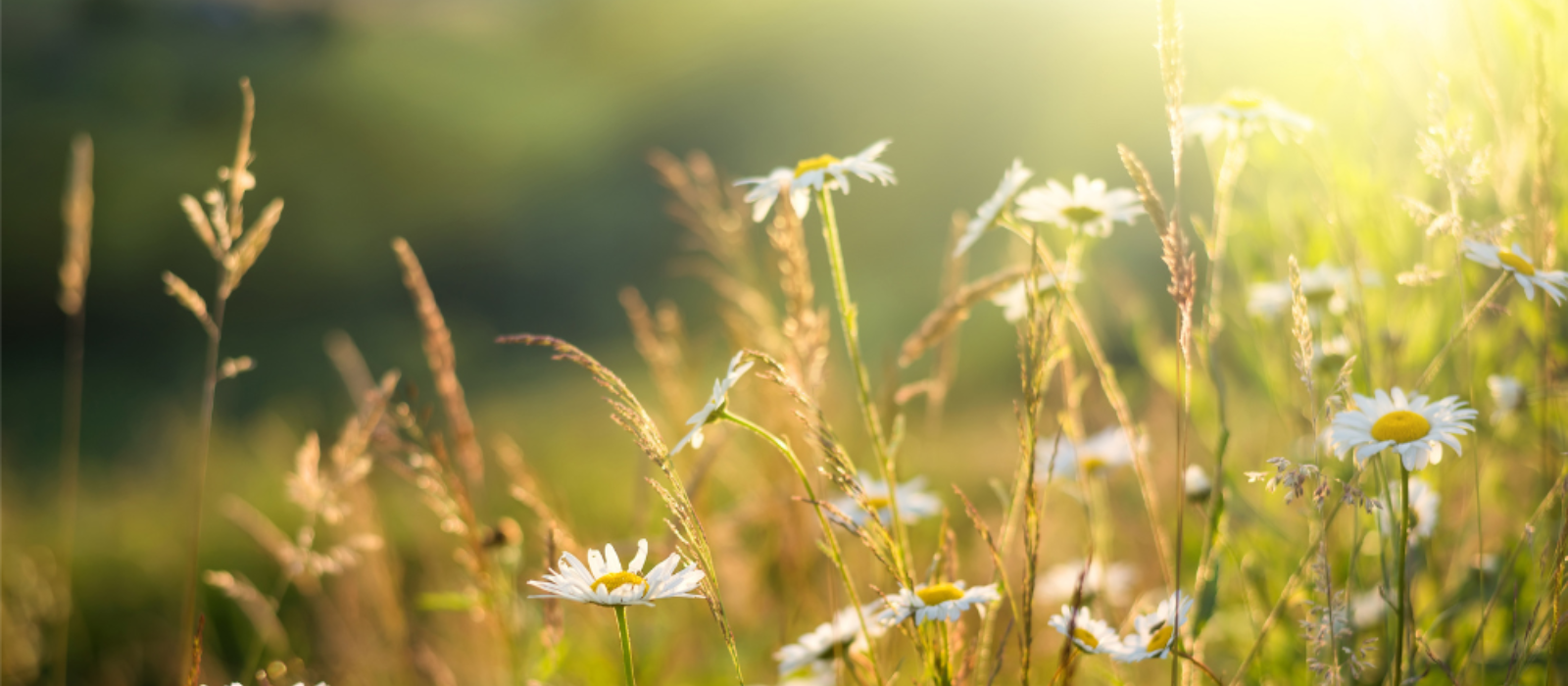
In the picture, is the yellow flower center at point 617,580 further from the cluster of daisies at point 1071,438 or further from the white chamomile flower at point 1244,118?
the white chamomile flower at point 1244,118

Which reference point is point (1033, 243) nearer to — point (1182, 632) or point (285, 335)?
point (1182, 632)

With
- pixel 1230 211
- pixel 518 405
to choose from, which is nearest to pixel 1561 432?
pixel 1230 211

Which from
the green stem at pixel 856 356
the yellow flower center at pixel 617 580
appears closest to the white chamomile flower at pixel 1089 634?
the green stem at pixel 856 356

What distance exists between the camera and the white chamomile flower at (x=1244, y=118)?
1039 millimetres

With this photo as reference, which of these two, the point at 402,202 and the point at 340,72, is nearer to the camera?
the point at 340,72

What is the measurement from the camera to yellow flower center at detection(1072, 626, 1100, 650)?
808 millimetres

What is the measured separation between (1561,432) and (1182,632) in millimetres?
854

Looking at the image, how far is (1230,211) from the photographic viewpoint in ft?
5.26

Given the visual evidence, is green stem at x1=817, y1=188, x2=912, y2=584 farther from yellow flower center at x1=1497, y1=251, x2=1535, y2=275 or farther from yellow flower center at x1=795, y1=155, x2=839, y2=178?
yellow flower center at x1=1497, y1=251, x2=1535, y2=275

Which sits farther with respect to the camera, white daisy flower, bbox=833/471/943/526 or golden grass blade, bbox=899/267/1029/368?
white daisy flower, bbox=833/471/943/526

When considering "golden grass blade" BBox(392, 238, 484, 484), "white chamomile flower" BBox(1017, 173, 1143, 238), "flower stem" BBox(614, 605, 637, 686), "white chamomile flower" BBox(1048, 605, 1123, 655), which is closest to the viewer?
"flower stem" BBox(614, 605, 637, 686)

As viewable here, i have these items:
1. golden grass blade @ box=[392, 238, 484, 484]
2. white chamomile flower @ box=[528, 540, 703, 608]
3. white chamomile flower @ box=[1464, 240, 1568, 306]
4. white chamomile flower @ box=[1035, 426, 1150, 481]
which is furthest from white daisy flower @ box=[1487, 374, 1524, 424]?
golden grass blade @ box=[392, 238, 484, 484]

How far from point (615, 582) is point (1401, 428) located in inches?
25.4

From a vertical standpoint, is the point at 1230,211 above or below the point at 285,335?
above
